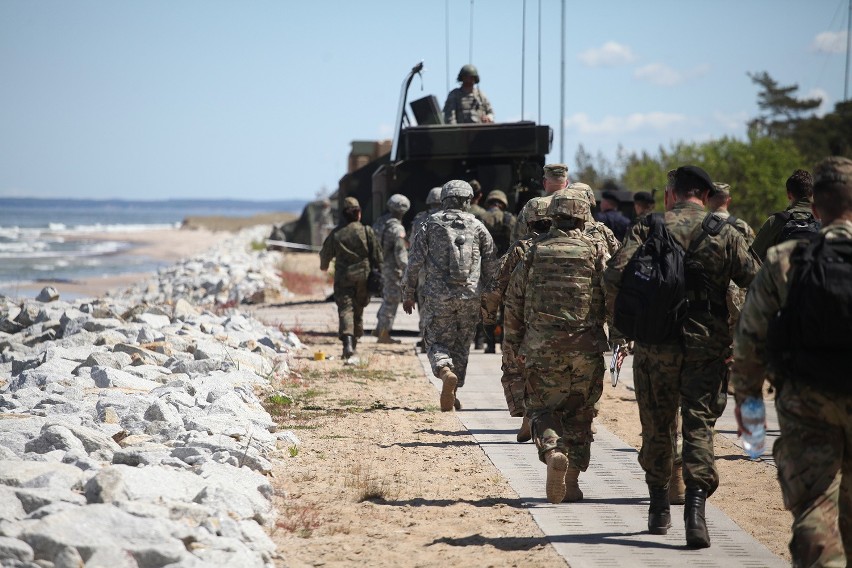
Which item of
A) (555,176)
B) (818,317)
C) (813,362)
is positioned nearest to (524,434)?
(555,176)

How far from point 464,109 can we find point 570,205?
→ 11.5m

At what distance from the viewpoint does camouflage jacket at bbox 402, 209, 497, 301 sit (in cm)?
1075

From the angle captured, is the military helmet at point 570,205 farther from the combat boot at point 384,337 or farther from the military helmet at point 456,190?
the combat boot at point 384,337

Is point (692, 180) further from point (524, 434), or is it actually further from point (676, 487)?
point (524, 434)

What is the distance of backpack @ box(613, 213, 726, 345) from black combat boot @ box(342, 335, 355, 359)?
8632mm

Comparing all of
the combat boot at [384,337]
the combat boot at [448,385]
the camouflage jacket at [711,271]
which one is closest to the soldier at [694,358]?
the camouflage jacket at [711,271]

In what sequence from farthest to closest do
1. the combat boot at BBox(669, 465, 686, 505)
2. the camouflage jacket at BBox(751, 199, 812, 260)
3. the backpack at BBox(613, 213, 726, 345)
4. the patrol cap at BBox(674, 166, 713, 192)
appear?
the camouflage jacket at BBox(751, 199, 812, 260) → the combat boot at BBox(669, 465, 686, 505) → the patrol cap at BBox(674, 166, 713, 192) → the backpack at BBox(613, 213, 726, 345)

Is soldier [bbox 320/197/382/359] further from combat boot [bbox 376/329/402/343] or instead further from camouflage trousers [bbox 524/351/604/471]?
camouflage trousers [bbox 524/351/604/471]

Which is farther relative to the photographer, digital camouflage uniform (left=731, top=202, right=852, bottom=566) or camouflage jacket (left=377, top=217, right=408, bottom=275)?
camouflage jacket (left=377, top=217, right=408, bottom=275)

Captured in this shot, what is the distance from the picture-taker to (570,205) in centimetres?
743

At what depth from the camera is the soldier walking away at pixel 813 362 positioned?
190 inches

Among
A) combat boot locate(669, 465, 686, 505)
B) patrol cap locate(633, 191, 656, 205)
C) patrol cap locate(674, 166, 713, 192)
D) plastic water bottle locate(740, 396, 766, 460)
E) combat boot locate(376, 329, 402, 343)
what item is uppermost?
patrol cap locate(674, 166, 713, 192)

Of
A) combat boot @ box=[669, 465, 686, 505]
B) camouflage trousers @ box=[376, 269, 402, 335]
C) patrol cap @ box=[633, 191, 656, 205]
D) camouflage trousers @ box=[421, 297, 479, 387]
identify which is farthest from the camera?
camouflage trousers @ box=[376, 269, 402, 335]

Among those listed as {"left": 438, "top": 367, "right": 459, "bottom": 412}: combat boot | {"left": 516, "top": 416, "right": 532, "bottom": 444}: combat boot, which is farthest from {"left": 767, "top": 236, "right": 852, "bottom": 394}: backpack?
{"left": 438, "top": 367, "right": 459, "bottom": 412}: combat boot
